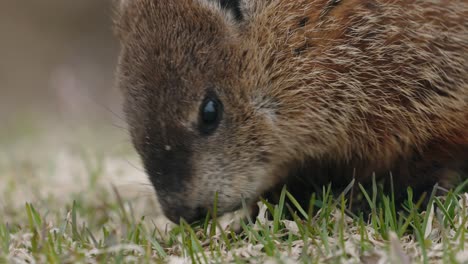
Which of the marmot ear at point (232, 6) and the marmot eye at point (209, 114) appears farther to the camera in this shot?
the marmot ear at point (232, 6)

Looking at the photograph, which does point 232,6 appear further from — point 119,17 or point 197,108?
point 119,17

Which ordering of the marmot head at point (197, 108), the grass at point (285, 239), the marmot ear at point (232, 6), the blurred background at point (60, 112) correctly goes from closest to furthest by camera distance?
the grass at point (285, 239) → the marmot head at point (197, 108) → the marmot ear at point (232, 6) → the blurred background at point (60, 112)

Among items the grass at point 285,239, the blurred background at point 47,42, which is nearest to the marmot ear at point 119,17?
the grass at point 285,239

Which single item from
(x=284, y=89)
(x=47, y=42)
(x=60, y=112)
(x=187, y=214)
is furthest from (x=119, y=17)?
(x=47, y=42)

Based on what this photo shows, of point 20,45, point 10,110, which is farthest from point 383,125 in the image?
point 20,45

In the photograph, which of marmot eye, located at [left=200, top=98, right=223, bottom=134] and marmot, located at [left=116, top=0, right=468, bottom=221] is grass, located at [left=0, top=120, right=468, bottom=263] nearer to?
marmot, located at [left=116, top=0, right=468, bottom=221]

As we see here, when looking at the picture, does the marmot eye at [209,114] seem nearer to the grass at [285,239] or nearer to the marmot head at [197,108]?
the marmot head at [197,108]

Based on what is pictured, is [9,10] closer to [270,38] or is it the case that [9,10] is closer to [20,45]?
[20,45]

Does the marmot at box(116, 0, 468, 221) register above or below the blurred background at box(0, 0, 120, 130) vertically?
below

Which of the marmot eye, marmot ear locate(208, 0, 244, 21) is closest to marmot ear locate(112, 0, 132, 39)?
marmot ear locate(208, 0, 244, 21)
